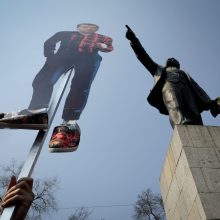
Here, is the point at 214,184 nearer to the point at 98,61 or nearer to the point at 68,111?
the point at 68,111

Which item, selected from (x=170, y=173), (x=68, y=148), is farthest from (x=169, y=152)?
(x=68, y=148)

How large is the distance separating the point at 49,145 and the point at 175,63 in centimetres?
460

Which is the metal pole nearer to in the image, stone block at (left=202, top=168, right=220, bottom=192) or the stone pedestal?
the stone pedestal

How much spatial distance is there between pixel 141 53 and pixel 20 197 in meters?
6.70

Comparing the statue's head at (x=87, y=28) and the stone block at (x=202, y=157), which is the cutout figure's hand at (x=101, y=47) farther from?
the stone block at (x=202, y=157)

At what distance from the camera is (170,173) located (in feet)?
19.2

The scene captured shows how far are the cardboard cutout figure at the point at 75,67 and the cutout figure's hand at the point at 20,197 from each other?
394 cm

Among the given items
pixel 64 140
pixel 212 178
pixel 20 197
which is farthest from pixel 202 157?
pixel 20 197

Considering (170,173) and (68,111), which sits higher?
(68,111)

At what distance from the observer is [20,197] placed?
70.5 inches

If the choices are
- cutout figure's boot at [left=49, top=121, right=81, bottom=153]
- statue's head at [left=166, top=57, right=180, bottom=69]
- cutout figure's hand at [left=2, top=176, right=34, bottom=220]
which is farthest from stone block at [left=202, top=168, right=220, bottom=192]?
statue's head at [left=166, top=57, right=180, bottom=69]

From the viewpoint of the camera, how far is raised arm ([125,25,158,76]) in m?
7.91

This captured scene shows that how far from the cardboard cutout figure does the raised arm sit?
174 centimetres

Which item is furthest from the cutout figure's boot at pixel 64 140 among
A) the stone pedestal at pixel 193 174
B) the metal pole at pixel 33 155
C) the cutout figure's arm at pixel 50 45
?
the cutout figure's arm at pixel 50 45
